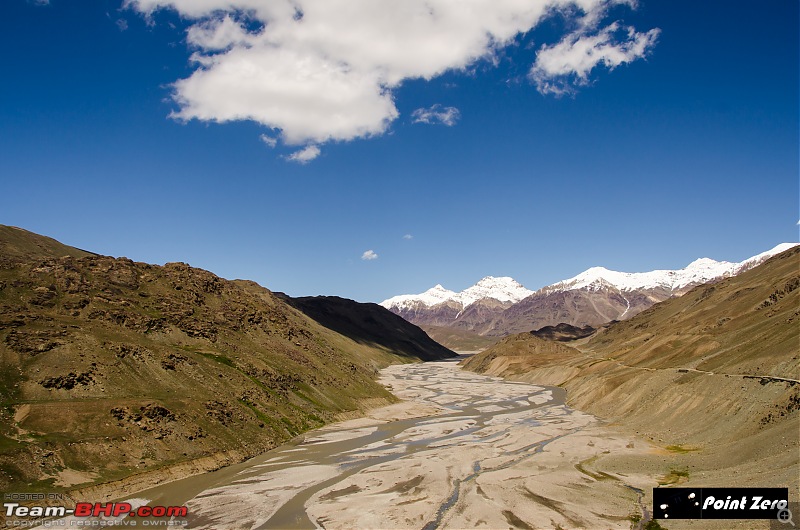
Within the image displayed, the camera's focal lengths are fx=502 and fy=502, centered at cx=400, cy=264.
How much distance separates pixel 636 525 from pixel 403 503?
63.7ft

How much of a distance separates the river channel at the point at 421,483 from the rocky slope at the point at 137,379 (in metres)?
5.27

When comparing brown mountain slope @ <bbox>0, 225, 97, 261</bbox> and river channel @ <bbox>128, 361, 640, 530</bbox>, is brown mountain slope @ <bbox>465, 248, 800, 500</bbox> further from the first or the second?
brown mountain slope @ <bbox>0, 225, 97, 261</bbox>

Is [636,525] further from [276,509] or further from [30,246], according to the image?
[30,246]

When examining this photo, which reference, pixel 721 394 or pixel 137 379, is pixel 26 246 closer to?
pixel 137 379

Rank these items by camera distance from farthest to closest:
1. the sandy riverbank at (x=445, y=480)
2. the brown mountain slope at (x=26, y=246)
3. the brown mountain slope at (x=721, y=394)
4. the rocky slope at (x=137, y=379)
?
1. the brown mountain slope at (x=26, y=246)
2. the rocky slope at (x=137, y=379)
3. the brown mountain slope at (x=721, y=394)
4. the sandy riverbank at (x=445, y=480)

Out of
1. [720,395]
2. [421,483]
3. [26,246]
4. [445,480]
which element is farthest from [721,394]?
[26,246]

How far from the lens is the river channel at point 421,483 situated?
42.4m

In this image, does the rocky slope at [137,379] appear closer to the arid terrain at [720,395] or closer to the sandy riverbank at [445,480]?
the sandy riverbank at [445,480]

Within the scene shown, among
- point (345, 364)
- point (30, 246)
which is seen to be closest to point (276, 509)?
point (345, 364)

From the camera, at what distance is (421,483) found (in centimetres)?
5191

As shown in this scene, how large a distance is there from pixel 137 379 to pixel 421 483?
40.9m

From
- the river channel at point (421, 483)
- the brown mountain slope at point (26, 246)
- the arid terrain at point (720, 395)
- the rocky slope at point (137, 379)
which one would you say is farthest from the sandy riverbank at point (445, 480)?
the brown mountain slope at point (26, 246)

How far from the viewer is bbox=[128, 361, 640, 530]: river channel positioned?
Result: 42.4 m

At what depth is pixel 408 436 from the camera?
262 ft
